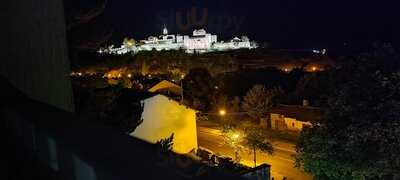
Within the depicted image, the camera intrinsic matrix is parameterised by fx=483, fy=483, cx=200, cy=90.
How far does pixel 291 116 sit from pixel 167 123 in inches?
305

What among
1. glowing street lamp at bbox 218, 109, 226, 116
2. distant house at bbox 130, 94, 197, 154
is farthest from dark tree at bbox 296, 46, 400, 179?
glowing street lamp at bbox 218, 109, 226, 116

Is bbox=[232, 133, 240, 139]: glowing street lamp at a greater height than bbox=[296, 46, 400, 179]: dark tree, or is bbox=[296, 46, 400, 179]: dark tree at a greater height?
bbox=[296, 46, 400, 179]: dark tree

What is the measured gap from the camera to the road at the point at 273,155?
546 inches

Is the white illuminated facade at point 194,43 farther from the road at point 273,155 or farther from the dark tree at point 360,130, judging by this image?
the dark tree at point 360,130

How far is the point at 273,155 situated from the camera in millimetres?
15922

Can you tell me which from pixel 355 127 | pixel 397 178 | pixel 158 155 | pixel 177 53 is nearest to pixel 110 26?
pixel 355 127

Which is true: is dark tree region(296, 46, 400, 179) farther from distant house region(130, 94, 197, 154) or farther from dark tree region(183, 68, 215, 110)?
dark tree region(183, 68, 215, 110)

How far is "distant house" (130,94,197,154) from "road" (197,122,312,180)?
67.5 inches

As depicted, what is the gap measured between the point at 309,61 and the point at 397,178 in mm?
35190

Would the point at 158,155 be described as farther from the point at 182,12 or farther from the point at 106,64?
the point at 182,12

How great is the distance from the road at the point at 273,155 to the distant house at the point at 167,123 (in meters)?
1.72

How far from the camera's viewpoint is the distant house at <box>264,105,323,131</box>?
63.5 feet

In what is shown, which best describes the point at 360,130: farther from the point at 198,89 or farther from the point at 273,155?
the point at 198,89

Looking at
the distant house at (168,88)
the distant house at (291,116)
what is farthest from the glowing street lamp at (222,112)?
the distant house at (291,116)
